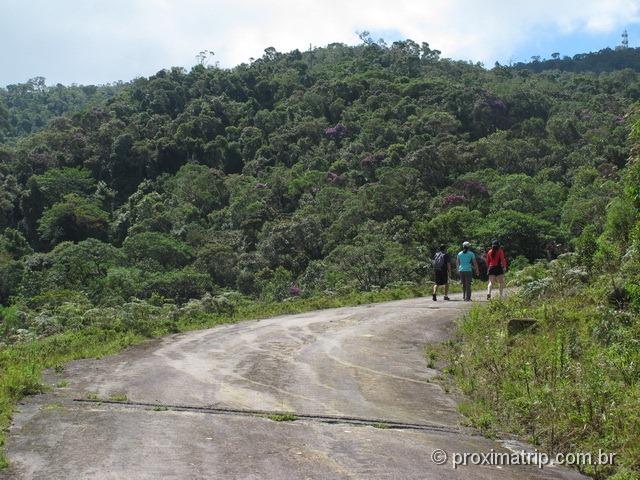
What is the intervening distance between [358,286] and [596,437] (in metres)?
19.9

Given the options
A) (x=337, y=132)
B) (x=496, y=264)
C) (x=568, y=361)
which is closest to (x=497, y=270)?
(x=496, y=264)

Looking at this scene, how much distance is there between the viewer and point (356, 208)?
45844 millimetres

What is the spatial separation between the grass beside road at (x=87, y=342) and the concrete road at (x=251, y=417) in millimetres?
343

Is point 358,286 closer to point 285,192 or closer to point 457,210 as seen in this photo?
point 457,210

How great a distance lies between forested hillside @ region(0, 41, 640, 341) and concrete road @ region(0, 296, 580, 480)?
7848 mm

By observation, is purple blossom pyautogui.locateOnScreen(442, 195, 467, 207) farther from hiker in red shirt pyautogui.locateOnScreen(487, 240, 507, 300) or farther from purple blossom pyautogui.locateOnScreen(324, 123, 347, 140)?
hiker in red shirt pyautogui.locateOnScreen(487, 240, 507, 300)

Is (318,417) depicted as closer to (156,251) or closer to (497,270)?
(497,270)

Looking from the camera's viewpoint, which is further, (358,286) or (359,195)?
(359,195)

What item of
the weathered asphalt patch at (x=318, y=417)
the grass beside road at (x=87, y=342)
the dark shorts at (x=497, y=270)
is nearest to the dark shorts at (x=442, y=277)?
the dark shorts at (x=497, y=270)

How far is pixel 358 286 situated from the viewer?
26.9m

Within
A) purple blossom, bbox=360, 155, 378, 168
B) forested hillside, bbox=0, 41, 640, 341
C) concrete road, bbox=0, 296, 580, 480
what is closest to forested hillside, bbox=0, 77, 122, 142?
forested hillside, bbox=0, 41, 640, 341

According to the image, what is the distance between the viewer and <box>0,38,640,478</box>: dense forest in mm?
10148

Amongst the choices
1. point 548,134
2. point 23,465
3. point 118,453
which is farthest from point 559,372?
point 548,134

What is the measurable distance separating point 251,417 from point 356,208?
38.3m
